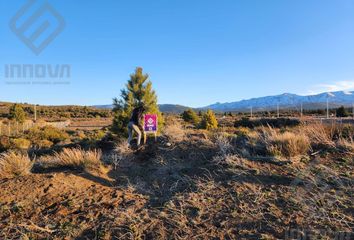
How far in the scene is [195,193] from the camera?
16.7 feet

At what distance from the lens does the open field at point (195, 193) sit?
4023 millimetres

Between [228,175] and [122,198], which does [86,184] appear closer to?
[122,198]

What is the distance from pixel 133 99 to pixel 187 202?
12937mm

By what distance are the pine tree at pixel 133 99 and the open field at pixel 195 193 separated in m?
9.02

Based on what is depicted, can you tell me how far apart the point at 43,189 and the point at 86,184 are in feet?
2.67

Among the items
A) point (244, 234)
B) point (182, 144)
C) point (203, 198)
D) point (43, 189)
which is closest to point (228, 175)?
point (203, 198)

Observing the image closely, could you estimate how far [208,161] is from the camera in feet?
21.9

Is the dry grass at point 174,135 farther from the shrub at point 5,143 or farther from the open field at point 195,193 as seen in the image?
the shrub at point 5,143

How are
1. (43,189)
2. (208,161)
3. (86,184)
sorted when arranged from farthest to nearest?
(208,161) → (86,184) → (43,189)

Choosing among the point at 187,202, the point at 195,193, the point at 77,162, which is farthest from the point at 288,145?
the point at 77,162

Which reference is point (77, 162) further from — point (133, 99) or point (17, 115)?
point (17, 115)

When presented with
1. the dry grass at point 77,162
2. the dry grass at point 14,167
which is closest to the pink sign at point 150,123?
the dry grass at point 77,162

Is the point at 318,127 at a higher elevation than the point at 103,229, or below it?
higher

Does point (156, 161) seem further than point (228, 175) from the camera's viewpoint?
Yes
